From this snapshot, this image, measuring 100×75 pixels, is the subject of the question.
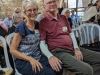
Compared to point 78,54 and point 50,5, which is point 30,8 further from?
point 78,54

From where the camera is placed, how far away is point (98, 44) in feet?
7.63

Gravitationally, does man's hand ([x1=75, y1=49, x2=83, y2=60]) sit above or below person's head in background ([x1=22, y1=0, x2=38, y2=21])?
below

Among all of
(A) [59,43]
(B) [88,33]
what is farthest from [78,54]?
(B) [88,33]

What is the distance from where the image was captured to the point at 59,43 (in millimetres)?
1809

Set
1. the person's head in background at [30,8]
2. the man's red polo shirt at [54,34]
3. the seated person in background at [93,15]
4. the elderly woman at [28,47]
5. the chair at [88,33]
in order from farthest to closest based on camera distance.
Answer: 1. the seated person in background at [93,15]
2. the chair at [88,33]
3. the man's red polo shirt at [54,34]
4. the person's head in background at [30,8]
5. the elderly woman at [28,47]

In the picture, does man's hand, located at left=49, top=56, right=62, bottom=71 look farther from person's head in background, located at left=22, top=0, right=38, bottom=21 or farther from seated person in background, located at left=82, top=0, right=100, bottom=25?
seated person in background, located at left=82, top=0, right=100, bottom=25

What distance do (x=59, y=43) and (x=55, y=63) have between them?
0.29 m

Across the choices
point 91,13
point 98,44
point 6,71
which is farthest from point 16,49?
point 91,13

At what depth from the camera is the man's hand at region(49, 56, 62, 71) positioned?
5.16ft

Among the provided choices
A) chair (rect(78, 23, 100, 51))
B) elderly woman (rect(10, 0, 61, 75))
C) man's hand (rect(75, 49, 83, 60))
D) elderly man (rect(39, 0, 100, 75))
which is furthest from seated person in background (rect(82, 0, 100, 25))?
A: elderly woman (rect(10, 0, 61, 75))

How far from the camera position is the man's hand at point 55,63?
157cm

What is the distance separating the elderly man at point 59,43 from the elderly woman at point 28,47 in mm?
77

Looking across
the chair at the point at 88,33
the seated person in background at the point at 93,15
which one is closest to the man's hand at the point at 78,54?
the chair at the point at 88,33

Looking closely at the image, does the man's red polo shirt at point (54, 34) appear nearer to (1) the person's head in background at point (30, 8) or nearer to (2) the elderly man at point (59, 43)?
(2) the elderly man at point (59, 43)
